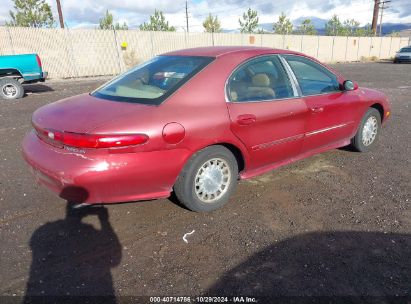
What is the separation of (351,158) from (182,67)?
2930mm

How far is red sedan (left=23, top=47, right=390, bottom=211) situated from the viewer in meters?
2.76

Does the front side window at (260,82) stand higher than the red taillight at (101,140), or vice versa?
the front side window at (260,82)

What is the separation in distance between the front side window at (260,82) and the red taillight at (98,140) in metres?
1.06

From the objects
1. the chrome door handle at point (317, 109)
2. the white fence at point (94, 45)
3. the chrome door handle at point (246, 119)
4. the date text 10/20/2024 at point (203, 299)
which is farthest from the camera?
the white fence at point (94, 45)

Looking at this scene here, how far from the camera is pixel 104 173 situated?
2715 millimetres

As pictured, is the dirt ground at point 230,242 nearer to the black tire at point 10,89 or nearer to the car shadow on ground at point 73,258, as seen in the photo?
the car shadow on ground at point 73,258

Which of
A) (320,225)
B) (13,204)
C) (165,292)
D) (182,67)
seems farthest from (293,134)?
(13,204)

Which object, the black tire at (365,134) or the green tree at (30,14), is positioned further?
the green tree at (30,14)

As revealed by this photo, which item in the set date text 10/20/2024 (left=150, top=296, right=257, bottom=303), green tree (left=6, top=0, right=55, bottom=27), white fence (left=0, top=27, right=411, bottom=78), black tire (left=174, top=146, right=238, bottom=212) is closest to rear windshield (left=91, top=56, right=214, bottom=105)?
black tire (left=174, top=146, right=238, bottom=212)

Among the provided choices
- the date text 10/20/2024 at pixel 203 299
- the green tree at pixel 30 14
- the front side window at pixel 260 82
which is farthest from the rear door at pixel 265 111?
the green tree at pixel 30 14

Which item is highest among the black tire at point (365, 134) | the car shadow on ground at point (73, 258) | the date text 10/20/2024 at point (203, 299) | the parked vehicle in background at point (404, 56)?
the black tire at point (365, 134)

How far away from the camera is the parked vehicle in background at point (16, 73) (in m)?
10.6

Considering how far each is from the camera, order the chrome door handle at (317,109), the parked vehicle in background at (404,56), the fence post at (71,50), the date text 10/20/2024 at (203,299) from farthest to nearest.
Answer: the parked vehicle in background at (404,56) < the fence post at (71,50) < the chrome door handle at (317,109) < the date text 10/20/2024 at (203,299)

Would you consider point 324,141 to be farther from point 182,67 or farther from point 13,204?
point 13,204
